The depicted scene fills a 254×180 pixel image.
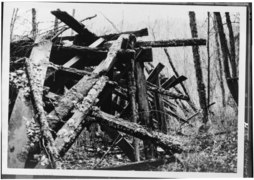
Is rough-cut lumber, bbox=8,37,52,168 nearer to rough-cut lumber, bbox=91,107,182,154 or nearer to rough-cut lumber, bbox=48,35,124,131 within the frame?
rough-cut lumber, bbox=48,35,124,131

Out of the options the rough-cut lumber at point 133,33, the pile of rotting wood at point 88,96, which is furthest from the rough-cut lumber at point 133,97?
the rough-cut lumber at point 133,33

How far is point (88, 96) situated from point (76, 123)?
34 centimetres

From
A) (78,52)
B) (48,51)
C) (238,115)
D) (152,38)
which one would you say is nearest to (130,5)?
(152,38)

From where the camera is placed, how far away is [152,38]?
13.4 feet

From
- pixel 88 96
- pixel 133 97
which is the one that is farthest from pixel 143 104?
pixel 88 96

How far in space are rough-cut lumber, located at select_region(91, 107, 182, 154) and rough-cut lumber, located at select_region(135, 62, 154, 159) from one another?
8 centimetres

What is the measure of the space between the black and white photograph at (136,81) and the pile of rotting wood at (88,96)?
0.01 m

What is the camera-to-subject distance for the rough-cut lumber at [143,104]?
4016 mm

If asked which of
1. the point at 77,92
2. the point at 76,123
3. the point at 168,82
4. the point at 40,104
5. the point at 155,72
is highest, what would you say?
the point at 155,72

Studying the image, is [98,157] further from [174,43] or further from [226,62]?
[226,62]

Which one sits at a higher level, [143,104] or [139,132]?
[143,104]

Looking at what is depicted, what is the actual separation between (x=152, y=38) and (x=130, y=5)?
1.52ft

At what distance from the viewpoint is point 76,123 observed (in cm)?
388

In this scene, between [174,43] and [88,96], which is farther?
[174,43]
